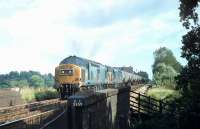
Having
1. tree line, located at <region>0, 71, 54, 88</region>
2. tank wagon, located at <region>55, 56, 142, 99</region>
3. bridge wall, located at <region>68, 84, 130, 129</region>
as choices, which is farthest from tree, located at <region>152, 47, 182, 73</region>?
bridge wall, located at <region>68, 84, 130, 129</region>

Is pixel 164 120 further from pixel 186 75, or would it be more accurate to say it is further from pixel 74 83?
pixel 74 83

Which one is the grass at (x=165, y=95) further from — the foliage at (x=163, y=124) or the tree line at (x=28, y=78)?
the tree line at (x=28, y=78)

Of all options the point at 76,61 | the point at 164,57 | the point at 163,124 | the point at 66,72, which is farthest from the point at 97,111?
the point at 164,57

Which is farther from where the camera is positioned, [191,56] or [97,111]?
[191,56]

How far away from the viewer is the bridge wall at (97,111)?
12.2 meters

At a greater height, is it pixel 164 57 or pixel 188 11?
pixel 164 57

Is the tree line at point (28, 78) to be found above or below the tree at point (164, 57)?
below

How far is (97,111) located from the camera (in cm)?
1599

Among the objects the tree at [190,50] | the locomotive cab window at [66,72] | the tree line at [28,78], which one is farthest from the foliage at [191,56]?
the tree line at [28,78]

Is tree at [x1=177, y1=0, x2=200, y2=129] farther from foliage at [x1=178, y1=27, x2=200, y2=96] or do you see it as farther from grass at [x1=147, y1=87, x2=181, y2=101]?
grass at [x1=147, y1=87, x2=181, y2=101]

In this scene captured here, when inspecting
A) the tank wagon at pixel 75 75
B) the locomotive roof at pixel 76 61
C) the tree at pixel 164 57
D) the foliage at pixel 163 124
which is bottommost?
the foliage at pixel 163 124

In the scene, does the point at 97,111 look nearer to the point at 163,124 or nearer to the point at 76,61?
the point at 163,124

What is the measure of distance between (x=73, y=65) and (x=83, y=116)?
27.3 m

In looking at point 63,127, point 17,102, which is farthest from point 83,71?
point 63,127
